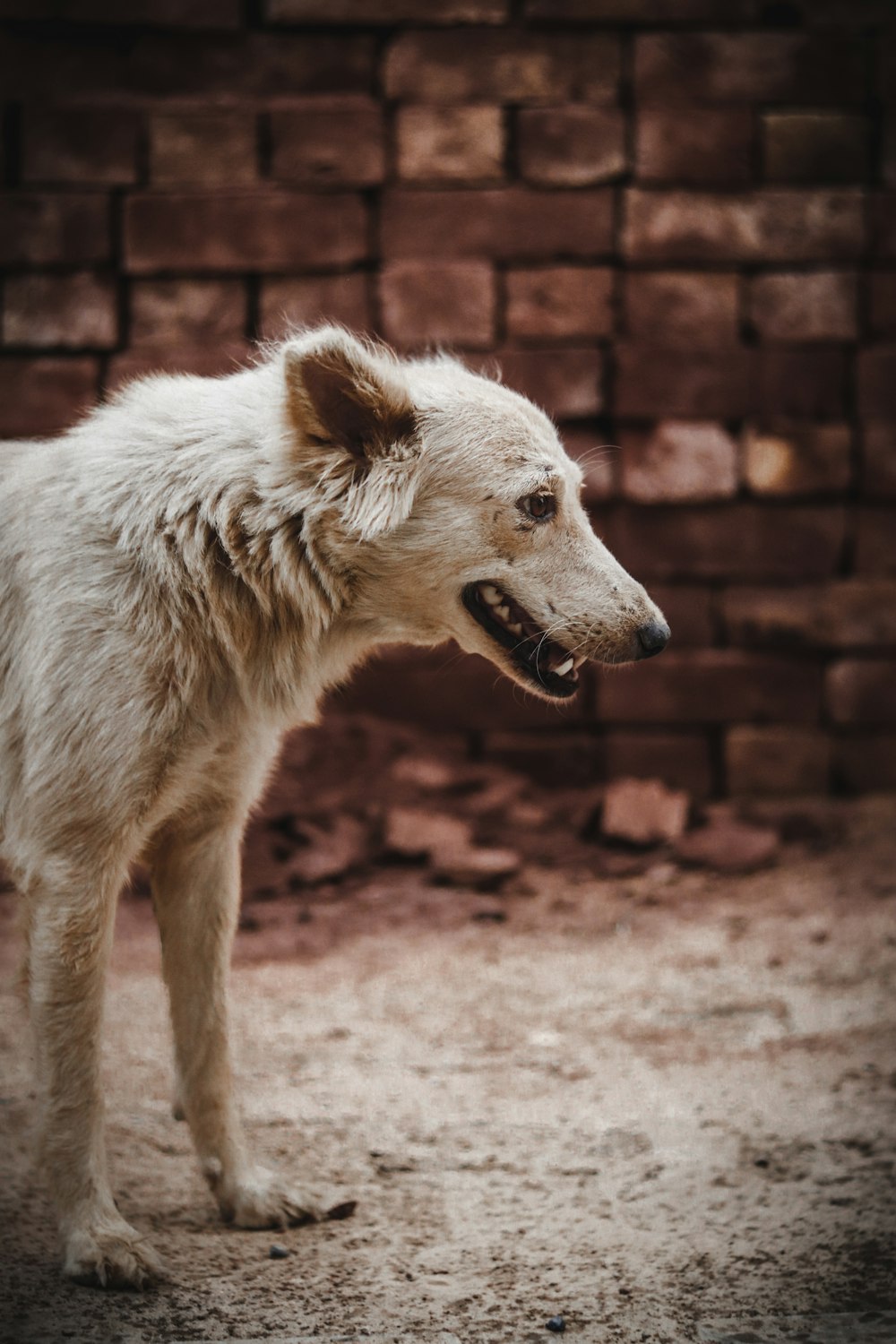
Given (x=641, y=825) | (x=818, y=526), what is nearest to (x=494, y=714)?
(x=641, y=825)

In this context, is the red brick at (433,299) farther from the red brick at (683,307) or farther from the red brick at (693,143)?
the red brick at (693,143)

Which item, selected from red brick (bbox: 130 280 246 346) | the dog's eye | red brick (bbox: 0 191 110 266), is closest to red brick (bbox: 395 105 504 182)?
red brick (bbox: 130 280 246 346)

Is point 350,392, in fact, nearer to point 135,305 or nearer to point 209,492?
point 209,492

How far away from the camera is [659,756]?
588 cm

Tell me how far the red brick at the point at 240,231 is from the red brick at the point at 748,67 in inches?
56.5

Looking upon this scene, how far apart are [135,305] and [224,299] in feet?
1.26

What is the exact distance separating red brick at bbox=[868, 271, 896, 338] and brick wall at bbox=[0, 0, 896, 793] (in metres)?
0.01

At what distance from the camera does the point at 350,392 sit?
8.82 feet

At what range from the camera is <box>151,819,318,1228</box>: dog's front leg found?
292cm

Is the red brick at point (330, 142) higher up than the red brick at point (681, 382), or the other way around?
the red brick at point (330, 142)

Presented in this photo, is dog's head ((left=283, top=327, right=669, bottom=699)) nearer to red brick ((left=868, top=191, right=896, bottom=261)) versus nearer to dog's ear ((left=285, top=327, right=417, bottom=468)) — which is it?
dog's ear ((left=285, top=327, right=417, bottom=468))

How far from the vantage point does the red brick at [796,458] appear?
5746 millimetres

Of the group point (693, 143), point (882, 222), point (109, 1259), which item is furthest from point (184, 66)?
point (109, 1259)

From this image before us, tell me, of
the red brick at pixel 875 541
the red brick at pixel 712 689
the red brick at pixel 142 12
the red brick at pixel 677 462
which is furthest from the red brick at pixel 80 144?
the red brick at pixel 875 541
